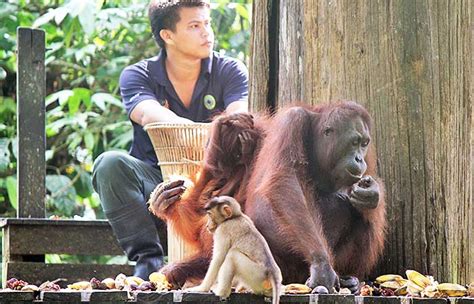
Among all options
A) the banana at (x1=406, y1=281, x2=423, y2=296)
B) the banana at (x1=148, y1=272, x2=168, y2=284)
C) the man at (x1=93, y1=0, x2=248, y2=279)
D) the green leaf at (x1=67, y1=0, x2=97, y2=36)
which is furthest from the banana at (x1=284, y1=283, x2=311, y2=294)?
the green leaf at (x1=67, y1=0, x2=97, y2=36)

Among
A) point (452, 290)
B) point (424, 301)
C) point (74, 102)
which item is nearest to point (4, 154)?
point (74, 102)

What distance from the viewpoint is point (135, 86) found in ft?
18.1

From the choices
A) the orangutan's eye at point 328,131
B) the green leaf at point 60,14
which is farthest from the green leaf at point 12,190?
the orangutan's eye at point 328,131

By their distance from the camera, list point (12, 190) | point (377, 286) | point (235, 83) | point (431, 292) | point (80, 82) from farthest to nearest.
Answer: point (80, 82)
point (12, 190)
point (235, 83)
point (377, 286)
point (431, 292)

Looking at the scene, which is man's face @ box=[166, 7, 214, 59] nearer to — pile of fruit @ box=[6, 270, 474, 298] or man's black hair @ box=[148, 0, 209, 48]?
man's black hair @ box=[148, 0, 209, 48]

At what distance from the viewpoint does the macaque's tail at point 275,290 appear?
3115mm

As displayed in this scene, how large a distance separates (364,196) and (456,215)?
45 centimetres

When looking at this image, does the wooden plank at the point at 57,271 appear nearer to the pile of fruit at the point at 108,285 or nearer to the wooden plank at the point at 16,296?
the pile of fruit at the point at 108,285

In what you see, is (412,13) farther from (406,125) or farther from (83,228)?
(83,228)

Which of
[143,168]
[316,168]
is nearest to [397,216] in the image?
[316,168]

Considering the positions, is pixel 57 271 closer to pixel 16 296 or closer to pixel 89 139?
pixel 89 139

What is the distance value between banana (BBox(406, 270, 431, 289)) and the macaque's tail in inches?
24.4

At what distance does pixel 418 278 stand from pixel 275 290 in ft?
2.38

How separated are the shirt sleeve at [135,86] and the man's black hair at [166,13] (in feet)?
0.77
